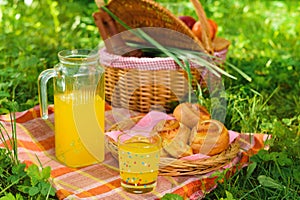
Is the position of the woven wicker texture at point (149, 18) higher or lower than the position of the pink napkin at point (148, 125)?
higher

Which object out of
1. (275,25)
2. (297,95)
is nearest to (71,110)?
(297,95)

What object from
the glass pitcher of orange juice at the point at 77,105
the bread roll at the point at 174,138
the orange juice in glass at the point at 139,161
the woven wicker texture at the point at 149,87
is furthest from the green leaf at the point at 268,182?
the woven wicker texture at the point at 149,87

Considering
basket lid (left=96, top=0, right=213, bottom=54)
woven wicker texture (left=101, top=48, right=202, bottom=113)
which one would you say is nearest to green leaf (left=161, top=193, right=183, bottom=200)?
woven wicker texture (left=101, top=48, right=202, bottom=113)

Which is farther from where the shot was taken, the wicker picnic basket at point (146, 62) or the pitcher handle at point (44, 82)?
the wicker picnic basket at point (146, 62)

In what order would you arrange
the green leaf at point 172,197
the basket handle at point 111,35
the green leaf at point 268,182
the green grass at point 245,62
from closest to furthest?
1. the green leaf at point 172,197
2. the green leaf at point 268,182
3. the green grass at point 245,62
4. the basket handle at point 111,35

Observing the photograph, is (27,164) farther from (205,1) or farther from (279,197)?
(205,1)

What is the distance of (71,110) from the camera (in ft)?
6.04

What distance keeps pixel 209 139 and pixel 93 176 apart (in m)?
0.42

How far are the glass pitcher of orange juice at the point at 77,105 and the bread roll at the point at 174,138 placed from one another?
0.22m

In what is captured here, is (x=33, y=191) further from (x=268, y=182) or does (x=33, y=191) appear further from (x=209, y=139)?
(x=268, y=182)

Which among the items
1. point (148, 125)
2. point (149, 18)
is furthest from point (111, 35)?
point (148, 125)

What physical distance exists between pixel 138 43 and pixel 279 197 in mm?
1140

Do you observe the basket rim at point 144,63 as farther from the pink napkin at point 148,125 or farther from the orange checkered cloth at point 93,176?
the orange checkered cloth at point 93,176

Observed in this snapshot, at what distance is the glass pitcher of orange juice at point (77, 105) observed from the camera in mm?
1814
